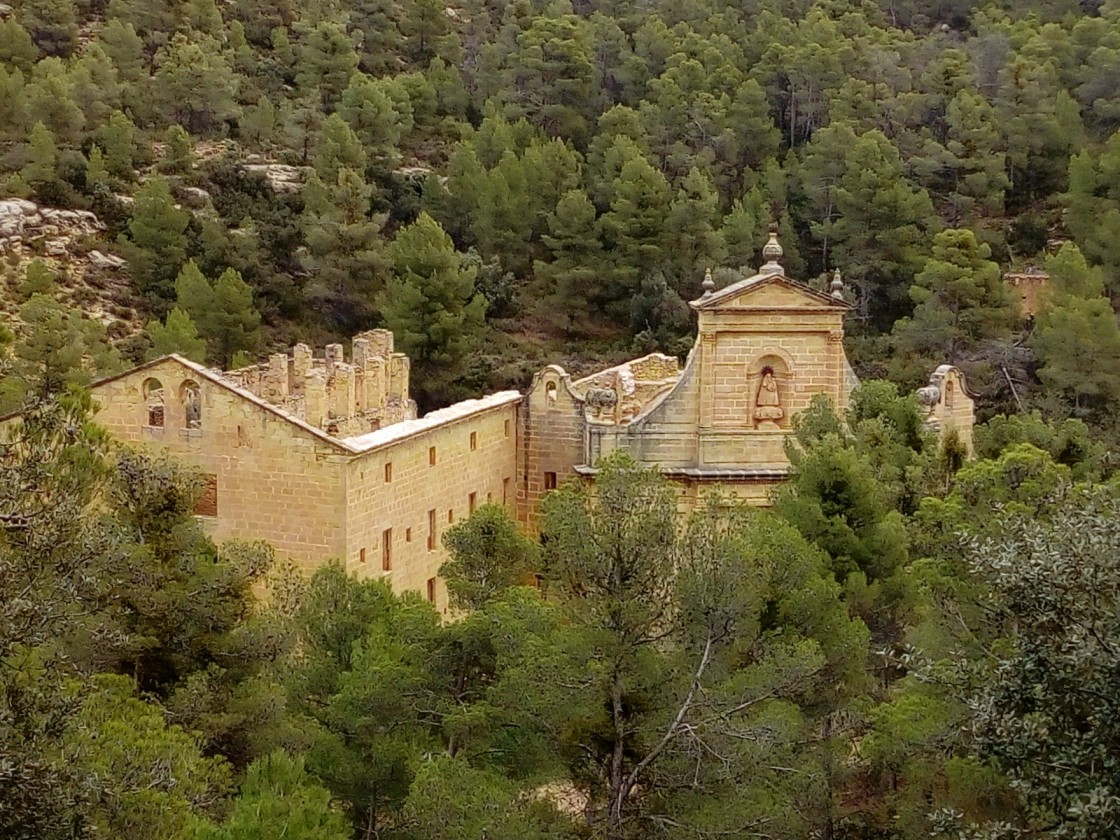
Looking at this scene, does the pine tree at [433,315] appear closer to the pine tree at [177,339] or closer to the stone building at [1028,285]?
the pine tree at [177,339]

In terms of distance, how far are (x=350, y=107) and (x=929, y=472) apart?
133 feet

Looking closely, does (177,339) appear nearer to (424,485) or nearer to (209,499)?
(424,485)

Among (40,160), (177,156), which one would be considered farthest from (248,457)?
(177,156)

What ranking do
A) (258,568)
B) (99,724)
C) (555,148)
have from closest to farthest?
1. (99,724)
2. (258,568)
3. (555,148)

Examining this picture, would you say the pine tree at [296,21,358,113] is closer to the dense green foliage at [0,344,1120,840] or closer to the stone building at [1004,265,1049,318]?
the stone building at [1004,265,1049,318]

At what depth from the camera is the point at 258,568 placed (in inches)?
661

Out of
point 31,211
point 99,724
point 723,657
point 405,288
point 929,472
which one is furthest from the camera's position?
point 31,211

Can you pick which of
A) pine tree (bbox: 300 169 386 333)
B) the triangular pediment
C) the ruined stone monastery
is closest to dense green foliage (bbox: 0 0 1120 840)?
pine tree (bbox: 300 169 386 333)

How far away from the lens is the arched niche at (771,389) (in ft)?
85.3

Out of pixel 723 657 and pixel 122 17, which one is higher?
pixel 122 17

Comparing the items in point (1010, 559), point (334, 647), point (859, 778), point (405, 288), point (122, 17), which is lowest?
point (859, 778)

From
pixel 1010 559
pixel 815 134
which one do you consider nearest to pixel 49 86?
pixel 815 134

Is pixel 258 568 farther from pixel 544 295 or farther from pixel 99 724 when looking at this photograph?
pixel 544 295

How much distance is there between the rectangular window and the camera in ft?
76.7
